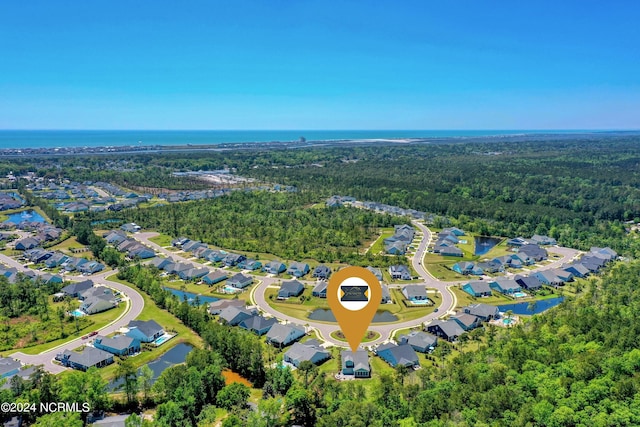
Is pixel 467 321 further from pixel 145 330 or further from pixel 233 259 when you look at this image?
pixel 233 259

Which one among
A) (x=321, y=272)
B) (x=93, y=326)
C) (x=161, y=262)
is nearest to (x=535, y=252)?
(x=321, y=272)

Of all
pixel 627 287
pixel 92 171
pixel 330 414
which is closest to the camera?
pixel 330 414

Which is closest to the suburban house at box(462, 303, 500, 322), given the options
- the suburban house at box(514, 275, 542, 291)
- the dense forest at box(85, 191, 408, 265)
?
the suburban house at box(514, 275, 542, 291)

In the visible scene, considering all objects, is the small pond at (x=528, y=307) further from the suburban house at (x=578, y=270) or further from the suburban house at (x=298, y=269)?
the suburban house at (x=298, y=269)

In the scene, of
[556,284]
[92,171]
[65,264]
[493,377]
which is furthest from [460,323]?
[92,171]

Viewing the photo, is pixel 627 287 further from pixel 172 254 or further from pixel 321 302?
pixel 172 254
